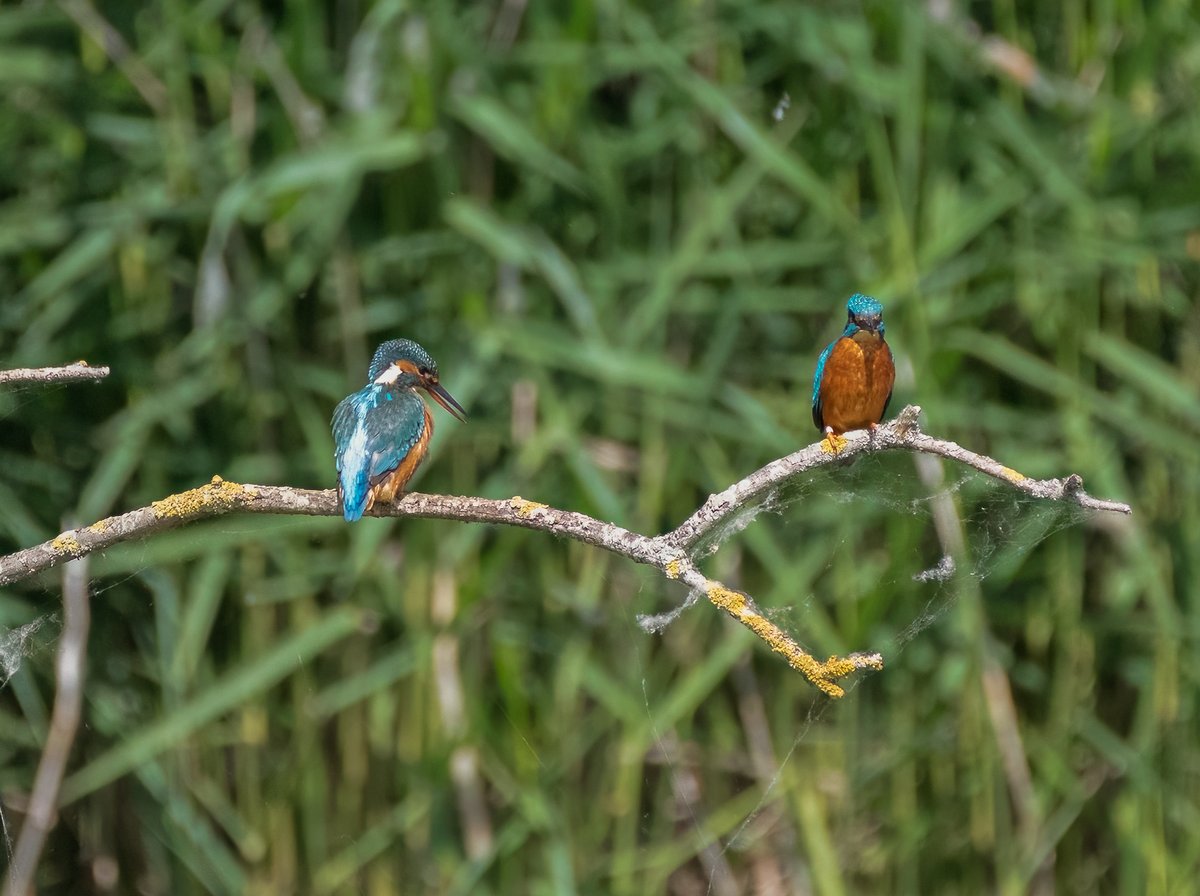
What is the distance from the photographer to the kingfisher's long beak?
263cm

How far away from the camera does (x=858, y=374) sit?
2627mm

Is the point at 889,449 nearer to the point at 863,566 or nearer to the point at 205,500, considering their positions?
the point at 205,500

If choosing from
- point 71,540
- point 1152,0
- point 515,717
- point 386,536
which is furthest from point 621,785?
point 1152,0

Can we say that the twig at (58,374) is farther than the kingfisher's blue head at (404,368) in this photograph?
No

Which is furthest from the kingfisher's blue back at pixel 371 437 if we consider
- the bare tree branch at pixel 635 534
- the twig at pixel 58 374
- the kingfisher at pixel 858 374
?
the kingfisher at pixel 858 374

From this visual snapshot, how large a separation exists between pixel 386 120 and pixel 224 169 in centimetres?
34

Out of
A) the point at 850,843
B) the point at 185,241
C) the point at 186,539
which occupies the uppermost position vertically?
the point at 185,241

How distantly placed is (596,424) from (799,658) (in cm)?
140

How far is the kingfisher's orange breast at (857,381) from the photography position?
262 cm

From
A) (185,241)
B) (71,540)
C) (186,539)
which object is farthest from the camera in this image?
(185,241)

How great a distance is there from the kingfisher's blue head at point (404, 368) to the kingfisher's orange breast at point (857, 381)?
2.17 ft

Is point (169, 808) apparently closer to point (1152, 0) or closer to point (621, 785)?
point (621, 785)

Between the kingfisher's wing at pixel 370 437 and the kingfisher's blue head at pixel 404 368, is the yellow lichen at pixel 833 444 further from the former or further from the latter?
the kingfisher's blue head at pixel 404 368

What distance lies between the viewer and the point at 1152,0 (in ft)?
10.4
